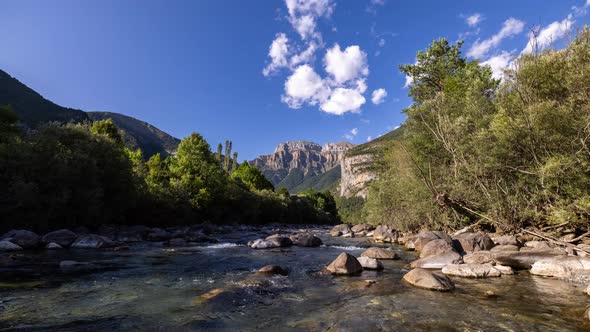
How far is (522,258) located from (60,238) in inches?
1037

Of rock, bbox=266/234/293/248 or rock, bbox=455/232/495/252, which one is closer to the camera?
rock, bbox=455/232/495/252

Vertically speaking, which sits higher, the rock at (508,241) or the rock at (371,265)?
the rock at (508,241)

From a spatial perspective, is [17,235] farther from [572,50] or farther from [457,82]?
[457,82]

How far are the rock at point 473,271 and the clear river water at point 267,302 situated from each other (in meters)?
0.49

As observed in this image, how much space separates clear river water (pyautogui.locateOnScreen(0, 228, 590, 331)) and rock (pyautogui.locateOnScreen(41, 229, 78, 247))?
8.07 m

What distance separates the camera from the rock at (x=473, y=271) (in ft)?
39.5

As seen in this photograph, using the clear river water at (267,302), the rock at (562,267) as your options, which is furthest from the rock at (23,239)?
the rock at (562,267)

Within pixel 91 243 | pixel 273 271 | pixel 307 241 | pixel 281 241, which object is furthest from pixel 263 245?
pixel 91 243

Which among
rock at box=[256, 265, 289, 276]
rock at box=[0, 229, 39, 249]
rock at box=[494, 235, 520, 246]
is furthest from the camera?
rock at box=[0, 229, 39, 249]

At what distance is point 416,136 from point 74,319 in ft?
91.5

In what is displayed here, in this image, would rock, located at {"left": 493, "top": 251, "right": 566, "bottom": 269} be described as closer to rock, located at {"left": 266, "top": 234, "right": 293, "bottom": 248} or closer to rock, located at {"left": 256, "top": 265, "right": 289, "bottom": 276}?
rock, located at {"left": 256, "top": 265, "right": 289, "bottom": 276}

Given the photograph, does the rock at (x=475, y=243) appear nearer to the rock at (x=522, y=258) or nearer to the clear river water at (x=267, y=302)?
the rock at (x=522, y=258)

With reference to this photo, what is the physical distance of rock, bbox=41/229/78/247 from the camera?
20.0 meters

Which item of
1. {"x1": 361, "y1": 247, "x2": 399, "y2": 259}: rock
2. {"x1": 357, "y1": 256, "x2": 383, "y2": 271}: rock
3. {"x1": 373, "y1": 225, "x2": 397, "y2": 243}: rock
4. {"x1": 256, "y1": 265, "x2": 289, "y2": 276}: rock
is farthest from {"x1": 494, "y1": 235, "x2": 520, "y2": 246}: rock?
{"x1": 256, "y1": 265, "x2": 289, "y2": 276}: rock
